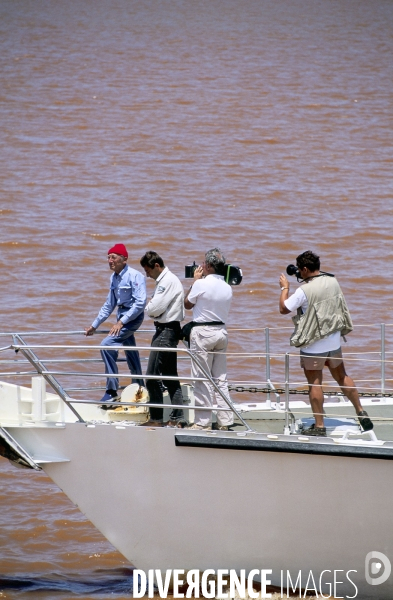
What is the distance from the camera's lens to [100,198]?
80.5ft

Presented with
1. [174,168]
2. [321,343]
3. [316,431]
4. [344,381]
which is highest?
[174,168]

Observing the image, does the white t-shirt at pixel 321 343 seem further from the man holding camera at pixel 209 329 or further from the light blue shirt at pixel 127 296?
the light blue shirt at pixel 127 296

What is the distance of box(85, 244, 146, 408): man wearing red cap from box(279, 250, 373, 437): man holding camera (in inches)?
60.6

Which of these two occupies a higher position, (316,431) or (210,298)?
(210,298)

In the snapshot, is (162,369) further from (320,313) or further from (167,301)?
(320,313)

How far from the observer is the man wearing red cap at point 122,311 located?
8.78 m

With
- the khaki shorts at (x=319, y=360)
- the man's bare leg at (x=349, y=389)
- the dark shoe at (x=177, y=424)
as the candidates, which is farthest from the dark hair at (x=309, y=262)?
the dark shoe at (x=177, y=424)

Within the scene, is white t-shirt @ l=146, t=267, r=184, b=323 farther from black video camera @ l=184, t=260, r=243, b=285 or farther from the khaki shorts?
the khaki shorts

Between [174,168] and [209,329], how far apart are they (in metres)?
19.2

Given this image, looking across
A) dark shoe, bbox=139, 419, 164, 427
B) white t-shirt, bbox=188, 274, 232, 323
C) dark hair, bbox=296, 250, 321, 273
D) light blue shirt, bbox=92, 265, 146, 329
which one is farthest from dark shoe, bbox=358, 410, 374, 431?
light blue shirt, bbox=92, 265, 146, 329

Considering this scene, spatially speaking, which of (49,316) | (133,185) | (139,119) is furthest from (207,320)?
(139,119)

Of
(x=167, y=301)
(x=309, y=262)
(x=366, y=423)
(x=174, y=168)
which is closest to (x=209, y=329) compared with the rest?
(x=167, y=301)

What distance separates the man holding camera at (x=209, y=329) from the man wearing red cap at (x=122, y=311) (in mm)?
866

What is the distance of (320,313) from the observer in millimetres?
7746
